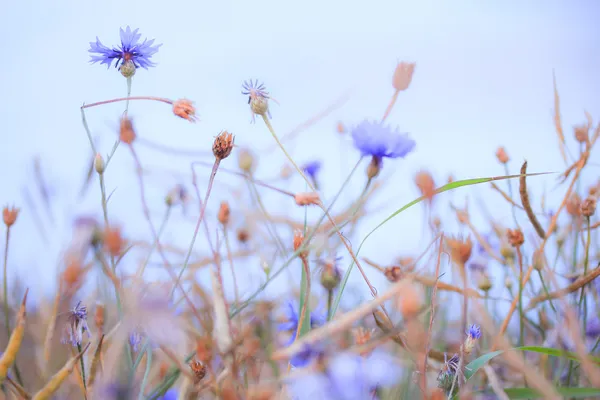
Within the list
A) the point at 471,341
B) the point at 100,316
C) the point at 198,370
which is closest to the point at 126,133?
the point at 100,316

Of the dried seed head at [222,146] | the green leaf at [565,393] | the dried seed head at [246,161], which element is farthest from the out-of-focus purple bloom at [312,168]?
the green leaf at [565,393]

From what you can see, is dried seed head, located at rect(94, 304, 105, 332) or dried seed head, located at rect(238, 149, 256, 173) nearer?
dried seed head, located at rect(94, 304, 105, 332)

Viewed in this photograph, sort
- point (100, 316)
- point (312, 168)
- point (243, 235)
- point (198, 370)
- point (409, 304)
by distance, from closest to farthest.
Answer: point (409, 304) < point (198, 370) < point (100, 316) < point (243, 235) < point (312, 168)

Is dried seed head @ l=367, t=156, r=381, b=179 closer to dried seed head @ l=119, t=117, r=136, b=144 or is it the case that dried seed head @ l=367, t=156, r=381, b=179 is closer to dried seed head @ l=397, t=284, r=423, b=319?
dried seed head @ l=119, t=117, r=136, b=144

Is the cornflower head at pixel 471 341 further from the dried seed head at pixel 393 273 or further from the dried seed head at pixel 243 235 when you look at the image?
the dried seed head at pixel 243 235

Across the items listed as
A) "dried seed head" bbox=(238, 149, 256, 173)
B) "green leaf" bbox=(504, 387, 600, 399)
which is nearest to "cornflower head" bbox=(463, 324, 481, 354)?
"green leaf" bbox=(504, 387, 600, 399)

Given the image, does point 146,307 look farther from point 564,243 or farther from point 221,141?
point 564,243

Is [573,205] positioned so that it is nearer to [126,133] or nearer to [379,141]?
[379,141]
